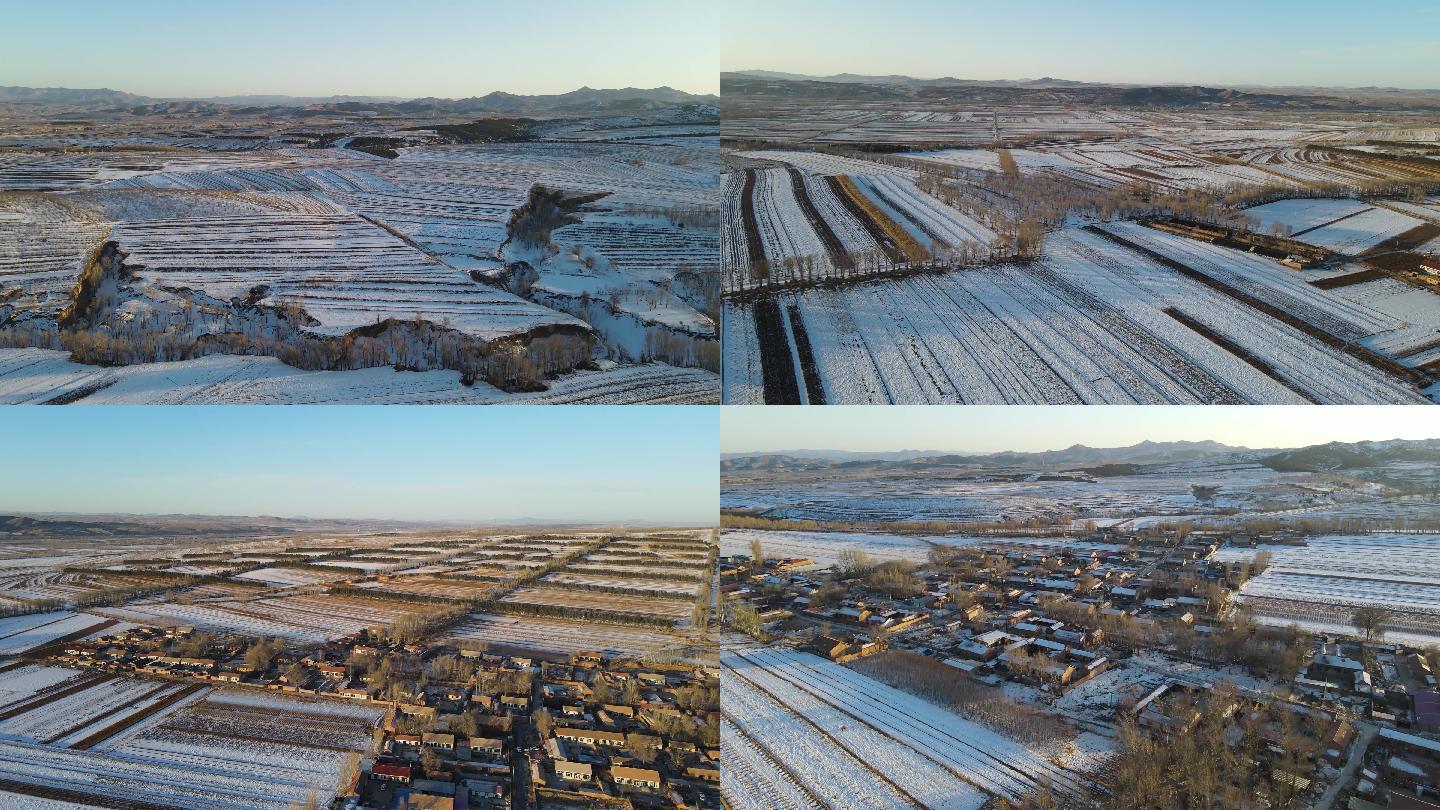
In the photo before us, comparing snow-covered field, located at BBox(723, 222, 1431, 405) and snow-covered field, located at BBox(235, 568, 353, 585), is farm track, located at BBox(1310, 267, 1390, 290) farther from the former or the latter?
snow-covered field, located at BBox(235, 568, 353, 585)

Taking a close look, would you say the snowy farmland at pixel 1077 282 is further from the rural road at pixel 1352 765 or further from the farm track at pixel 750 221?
the rural road at pixel 1352 765

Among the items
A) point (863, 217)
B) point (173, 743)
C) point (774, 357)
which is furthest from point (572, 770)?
point (863, 217)

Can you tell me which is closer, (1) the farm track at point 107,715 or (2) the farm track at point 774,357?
(1) the farm track at point 107,715

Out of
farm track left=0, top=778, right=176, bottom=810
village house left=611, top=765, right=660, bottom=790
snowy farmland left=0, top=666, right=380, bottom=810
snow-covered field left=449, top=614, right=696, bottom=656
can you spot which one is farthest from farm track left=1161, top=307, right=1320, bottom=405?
farm track left=0, top=778, right=176, bottom=810

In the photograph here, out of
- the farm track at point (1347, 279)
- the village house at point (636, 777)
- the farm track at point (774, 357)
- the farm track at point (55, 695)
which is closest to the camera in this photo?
the village house at point (636, 777)

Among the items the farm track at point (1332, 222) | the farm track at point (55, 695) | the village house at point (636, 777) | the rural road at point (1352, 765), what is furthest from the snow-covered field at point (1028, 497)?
the farm track at point (1332, 222)

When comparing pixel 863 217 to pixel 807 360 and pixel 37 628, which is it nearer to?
pixel 807 360
